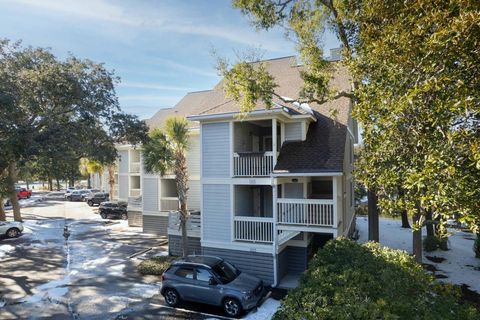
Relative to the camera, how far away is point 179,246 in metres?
17.8

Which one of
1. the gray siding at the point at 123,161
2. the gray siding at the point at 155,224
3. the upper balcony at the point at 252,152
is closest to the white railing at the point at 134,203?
the gray siding at the point at 155,224

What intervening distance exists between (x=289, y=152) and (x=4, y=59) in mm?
17693

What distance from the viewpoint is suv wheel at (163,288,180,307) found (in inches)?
482

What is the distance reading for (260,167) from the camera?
14906mm

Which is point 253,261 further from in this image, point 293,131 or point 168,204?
point 168,204

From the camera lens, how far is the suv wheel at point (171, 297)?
12242 millimetres

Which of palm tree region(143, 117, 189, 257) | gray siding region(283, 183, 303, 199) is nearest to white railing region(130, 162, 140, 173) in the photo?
palm tree region(143, 117, 189, 257)

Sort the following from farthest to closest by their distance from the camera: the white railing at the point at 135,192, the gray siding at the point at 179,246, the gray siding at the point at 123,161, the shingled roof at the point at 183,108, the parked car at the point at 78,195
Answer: the parked car at the point at 78,195
the gray siding at the point at 123,161
the white railing at the point at 135,192
the shingled roof at the point at 183,108
the gray siding at the point at 179,246

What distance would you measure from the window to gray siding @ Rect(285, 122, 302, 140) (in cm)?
759

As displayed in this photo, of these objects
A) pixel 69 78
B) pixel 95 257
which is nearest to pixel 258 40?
pixel 69 78

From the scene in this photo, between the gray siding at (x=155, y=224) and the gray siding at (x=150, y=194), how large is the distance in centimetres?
73

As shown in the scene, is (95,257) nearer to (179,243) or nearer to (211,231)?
(179,243)

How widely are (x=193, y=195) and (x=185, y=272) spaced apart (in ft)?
32.5

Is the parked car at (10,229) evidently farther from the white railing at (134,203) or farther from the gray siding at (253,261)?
the gray siding at (253,261)
